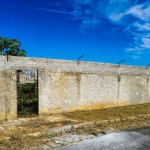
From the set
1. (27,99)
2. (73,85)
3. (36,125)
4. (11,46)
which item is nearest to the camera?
(36,125)

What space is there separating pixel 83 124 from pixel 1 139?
3273 millimetres

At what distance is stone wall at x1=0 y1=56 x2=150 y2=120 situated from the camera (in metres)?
7.93

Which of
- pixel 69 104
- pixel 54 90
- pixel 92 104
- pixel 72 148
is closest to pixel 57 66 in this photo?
pixel 54 90

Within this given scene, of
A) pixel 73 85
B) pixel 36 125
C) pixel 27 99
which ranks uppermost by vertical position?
pixel 73 85

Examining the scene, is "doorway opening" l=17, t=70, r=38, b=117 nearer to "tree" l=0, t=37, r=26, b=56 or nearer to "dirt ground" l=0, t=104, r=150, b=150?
"dirt ground" l=0, t=104, r=150, b=150

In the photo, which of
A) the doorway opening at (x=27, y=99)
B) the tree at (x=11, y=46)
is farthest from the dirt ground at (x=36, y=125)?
the tree at (x=11, y=46)

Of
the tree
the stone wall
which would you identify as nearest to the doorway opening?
the stone wall

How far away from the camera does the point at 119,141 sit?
585cm

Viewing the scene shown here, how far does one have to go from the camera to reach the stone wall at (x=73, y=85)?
7.93 meters

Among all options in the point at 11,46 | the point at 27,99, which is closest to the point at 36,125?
→ the point at 27,99

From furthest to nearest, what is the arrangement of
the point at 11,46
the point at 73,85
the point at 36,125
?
the point at 11,46
the point at 73,85
the point at 36,125

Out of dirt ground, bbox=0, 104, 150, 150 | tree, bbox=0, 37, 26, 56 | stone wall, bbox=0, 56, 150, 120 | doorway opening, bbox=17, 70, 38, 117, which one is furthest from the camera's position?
tree, bbox=0, 37, 26, 56

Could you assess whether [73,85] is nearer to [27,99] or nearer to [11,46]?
[27,99]

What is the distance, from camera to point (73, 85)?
387 inches
